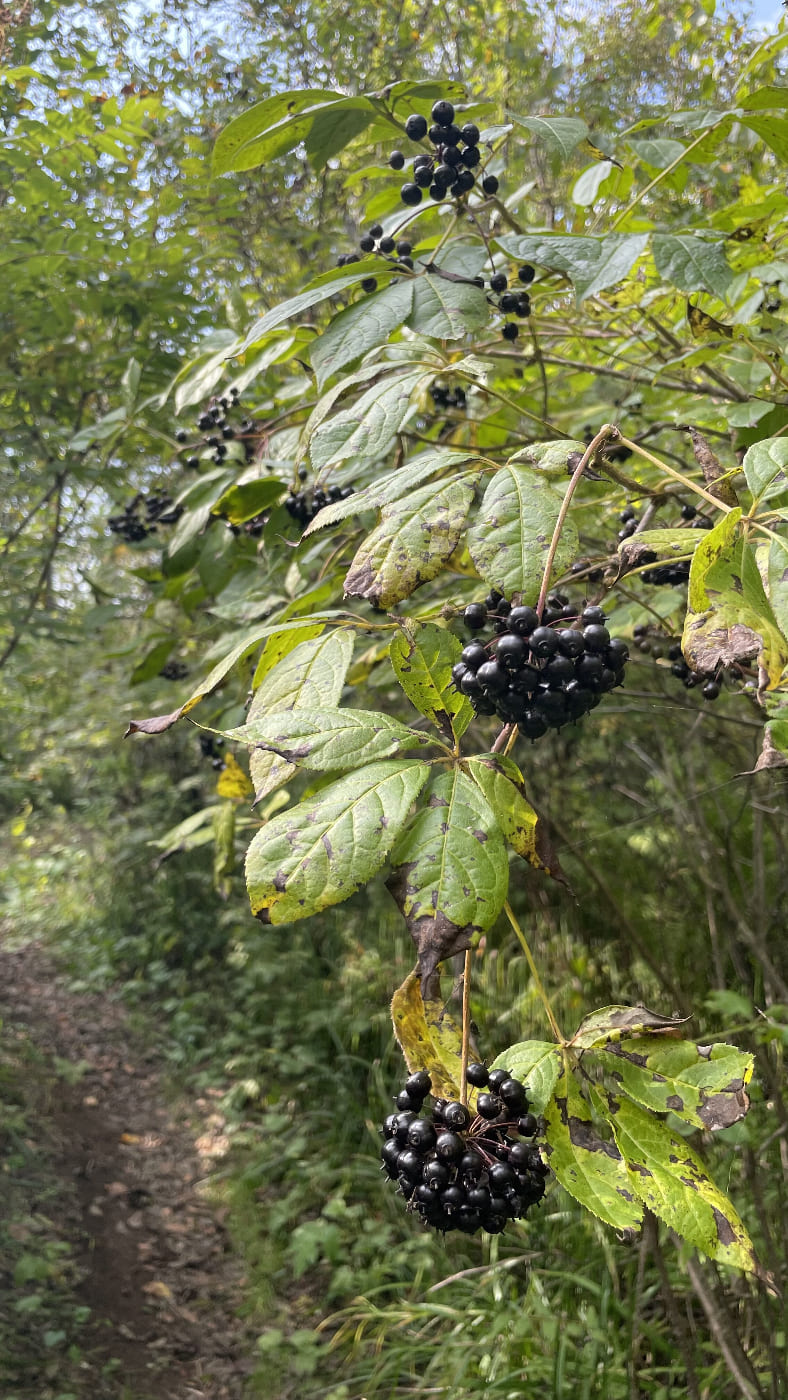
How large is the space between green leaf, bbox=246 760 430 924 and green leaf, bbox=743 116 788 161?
1.38 meters

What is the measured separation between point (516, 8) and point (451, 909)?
7.02m

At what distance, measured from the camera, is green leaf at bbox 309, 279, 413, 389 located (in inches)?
49.6

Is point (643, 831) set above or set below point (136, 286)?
below

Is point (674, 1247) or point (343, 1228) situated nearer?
point (674, 1247)

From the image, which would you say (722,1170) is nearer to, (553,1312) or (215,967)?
(553,1312)

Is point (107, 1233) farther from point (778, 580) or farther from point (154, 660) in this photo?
point (778, 580)

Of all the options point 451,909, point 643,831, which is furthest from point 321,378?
point 643,831

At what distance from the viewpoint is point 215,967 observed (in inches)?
274

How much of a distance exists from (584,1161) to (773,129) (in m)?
1.65

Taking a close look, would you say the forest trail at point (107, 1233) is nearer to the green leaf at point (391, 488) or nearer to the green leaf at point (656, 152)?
the green leaf at point (391, 488)

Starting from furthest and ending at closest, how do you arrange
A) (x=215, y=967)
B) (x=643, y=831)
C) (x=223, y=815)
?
1. (x=215, y=967)
2. (x=643, y=831)
3. (x=223, y=815)

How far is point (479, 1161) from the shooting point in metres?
0.86

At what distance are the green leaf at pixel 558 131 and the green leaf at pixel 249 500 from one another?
0.72m

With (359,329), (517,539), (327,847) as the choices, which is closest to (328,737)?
(327,847)
